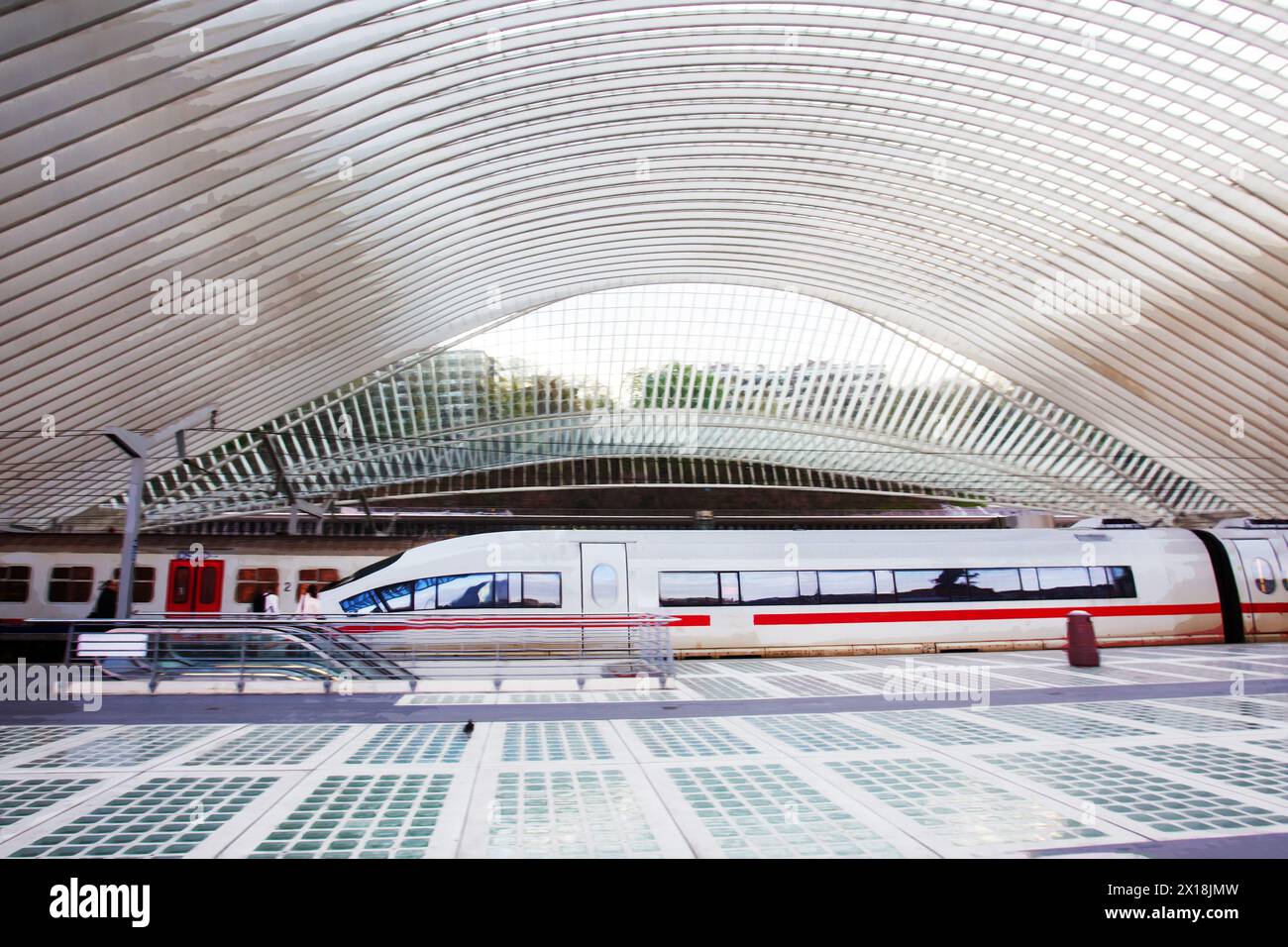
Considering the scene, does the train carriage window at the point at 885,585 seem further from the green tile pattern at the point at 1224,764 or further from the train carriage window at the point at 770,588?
the green tile pattern at the point at 1224,764

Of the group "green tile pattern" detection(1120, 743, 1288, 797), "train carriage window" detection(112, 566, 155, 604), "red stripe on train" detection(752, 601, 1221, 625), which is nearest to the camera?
"green tile pattern" detection(1120, 743, 1288, 797)

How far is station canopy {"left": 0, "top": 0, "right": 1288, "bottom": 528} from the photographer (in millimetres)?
18656

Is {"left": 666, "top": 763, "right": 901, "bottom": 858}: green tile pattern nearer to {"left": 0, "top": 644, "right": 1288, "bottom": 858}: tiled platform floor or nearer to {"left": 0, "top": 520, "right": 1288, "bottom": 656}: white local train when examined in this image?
{"left": 0, "top": 644, "right": 1288, "bottom": 858}: tiled platform floor

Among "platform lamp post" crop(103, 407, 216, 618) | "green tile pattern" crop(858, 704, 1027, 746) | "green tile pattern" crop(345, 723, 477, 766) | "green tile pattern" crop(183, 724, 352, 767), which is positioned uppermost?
"platform lamp post" crop(103, 407, 216, 618)

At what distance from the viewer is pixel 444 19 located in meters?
19.5

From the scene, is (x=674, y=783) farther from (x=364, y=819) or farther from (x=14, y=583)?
(x=14, y=583)

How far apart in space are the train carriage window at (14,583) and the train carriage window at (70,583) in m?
0.63

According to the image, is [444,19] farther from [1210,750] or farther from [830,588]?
[1210,750]

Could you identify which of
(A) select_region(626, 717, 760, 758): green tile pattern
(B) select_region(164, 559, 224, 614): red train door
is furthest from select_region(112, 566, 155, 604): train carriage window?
(A) select_region(626, 717, 760, 758): green tile pattern

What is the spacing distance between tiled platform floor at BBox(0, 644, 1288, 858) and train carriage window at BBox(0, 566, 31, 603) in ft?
54.3

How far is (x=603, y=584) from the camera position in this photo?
17781 mm

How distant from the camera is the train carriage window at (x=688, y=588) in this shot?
1817cm

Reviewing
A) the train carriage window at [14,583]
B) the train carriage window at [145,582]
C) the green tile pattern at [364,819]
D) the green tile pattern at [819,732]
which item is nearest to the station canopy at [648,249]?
the train carriage window at [14,583]
